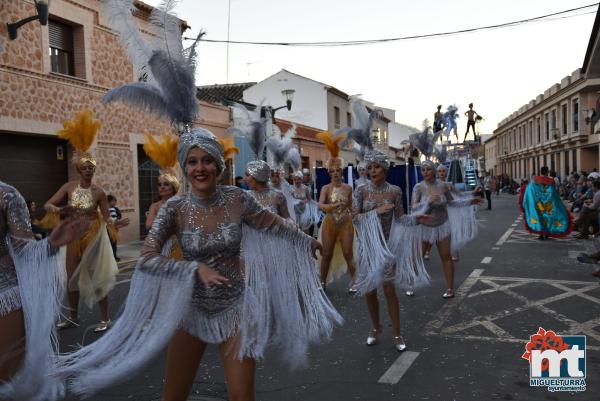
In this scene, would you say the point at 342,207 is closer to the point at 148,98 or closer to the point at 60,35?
the point at 148,98

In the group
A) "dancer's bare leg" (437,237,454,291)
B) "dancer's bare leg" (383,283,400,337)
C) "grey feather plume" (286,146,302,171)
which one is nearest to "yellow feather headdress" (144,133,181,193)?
"dancer's bare leg" (383,283,400,337)

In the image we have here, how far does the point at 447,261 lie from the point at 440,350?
2.35m

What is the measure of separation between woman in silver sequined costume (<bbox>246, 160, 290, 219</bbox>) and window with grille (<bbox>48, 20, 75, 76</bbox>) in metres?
8.63

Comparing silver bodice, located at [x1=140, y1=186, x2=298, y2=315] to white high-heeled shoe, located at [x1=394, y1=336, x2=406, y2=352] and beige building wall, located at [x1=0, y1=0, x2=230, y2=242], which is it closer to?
white high-heeled shoe, located at [x1=394, y1=336, x2=406, y2=352]

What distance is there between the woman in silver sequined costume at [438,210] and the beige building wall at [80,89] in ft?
19.4

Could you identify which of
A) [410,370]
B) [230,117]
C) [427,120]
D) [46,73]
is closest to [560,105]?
[230,117]

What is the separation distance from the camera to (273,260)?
126 inches

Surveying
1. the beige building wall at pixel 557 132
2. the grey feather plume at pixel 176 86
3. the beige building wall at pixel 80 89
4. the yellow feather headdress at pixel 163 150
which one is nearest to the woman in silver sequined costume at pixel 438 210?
the yellow feather headdress at pixel 163 150

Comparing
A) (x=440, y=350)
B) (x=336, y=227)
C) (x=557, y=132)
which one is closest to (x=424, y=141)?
(x=336, y=227)

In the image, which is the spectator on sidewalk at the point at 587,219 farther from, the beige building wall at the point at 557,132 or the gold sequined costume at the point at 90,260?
the beige building wall at the point at 557,132

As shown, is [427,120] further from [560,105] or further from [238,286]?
[560,105]

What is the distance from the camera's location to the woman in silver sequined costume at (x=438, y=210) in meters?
7.30

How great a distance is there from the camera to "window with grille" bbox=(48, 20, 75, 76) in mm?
13109

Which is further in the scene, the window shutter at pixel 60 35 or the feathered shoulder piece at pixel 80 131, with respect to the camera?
the window shutter at pixel 60 35
